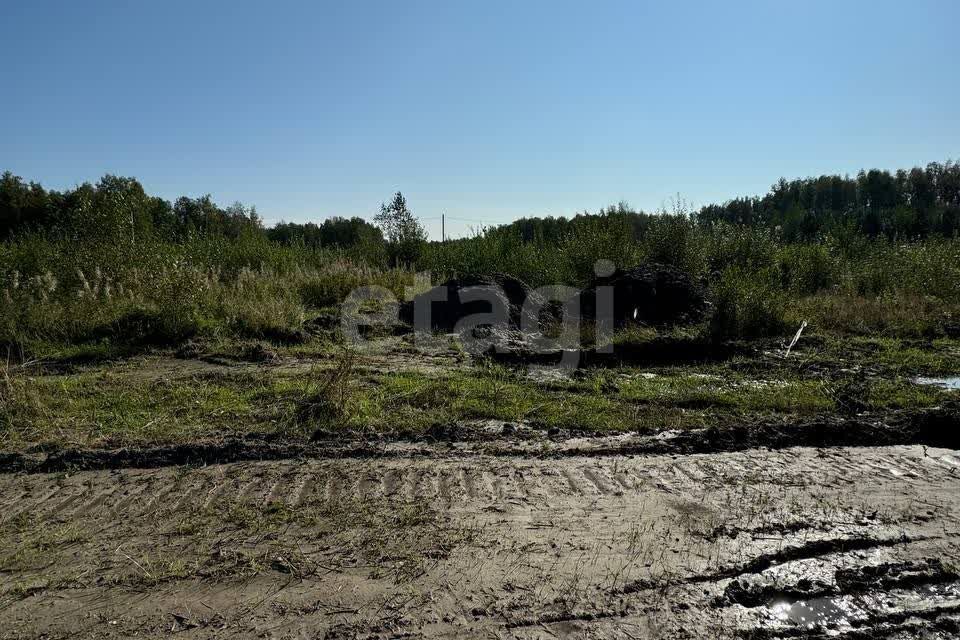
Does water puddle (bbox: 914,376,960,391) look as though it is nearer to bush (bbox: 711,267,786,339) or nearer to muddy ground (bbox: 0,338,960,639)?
muddy ground (bbox: 0,338,960,639)

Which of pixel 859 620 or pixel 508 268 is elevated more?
pixel 508 268

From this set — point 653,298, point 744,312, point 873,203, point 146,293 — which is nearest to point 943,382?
point 744,312

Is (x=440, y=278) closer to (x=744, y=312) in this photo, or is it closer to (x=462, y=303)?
(x=462, y=303)

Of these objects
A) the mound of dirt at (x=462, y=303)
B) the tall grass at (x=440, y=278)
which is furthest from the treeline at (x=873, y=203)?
the mound of dirt at (x=462, y=303)

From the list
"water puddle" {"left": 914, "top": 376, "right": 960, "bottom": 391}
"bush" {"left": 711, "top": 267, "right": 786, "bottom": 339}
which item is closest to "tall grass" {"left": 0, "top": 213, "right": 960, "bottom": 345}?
"bush" {"left": 711, "top": 267, "right": 786, "bottom": 339}

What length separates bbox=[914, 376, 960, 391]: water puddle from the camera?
272 inches

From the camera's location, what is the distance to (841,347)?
357 inches

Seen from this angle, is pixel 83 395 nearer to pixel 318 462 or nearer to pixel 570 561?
pixel 318 462

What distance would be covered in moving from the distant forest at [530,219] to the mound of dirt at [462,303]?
5448 mm

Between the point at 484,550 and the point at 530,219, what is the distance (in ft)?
102

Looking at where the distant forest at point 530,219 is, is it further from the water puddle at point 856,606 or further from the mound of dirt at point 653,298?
the water puddle at point 856,606

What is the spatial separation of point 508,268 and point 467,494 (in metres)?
10.6

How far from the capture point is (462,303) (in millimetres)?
10414

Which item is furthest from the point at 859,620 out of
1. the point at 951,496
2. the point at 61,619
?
the point at 61,619
